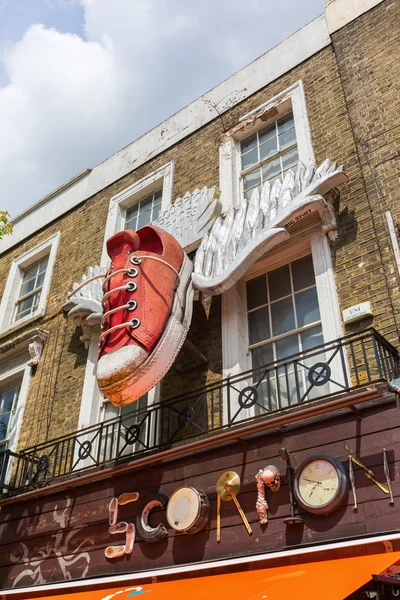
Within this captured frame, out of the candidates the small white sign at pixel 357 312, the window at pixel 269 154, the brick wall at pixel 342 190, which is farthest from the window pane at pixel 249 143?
the small white sign at pixel 357 312

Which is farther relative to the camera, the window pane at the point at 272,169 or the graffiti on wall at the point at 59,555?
the window pane at the point at 272,169

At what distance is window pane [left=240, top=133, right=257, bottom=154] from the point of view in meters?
10.0

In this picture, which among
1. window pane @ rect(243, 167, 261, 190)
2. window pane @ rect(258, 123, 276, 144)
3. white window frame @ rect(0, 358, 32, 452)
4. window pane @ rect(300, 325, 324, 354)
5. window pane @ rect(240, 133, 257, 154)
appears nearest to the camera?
window pane @ rect(300, 325, 324, 354)

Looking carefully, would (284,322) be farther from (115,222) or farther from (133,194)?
(133,194)

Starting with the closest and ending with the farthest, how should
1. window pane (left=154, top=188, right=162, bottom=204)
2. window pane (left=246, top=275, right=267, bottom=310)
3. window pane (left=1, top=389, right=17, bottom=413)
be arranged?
window pane (left=246, top=275, right=267, bottom=310), window pane (left=1, top=389, right=17, bottom=413), window pane (left=154, top=188, right=162, bottom=204)

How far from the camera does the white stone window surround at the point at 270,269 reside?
6.88 meters

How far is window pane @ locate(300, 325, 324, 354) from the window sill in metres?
6.05

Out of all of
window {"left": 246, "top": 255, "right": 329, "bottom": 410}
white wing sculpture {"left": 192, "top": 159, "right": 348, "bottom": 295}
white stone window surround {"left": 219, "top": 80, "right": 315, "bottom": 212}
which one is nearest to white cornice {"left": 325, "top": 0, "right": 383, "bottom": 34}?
Answer: white stone window surround {"left": 219, "top": 80, "right": 315, "bottom": 212}

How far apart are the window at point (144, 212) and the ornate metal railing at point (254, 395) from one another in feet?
13.8

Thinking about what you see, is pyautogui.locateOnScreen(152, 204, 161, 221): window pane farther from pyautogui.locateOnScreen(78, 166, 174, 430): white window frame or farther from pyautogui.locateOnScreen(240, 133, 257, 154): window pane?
pyautogui.locateOnScreen(240, 133, 257, 154): window pane

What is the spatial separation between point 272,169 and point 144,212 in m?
2.96

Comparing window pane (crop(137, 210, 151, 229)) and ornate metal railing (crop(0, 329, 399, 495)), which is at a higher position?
window pane (crop(137, 210, 151, 229))

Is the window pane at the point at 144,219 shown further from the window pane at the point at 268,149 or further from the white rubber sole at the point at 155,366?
the white rubber sole at the point at 155,366

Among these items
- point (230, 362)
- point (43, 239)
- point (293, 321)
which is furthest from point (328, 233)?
point (43, 239)
